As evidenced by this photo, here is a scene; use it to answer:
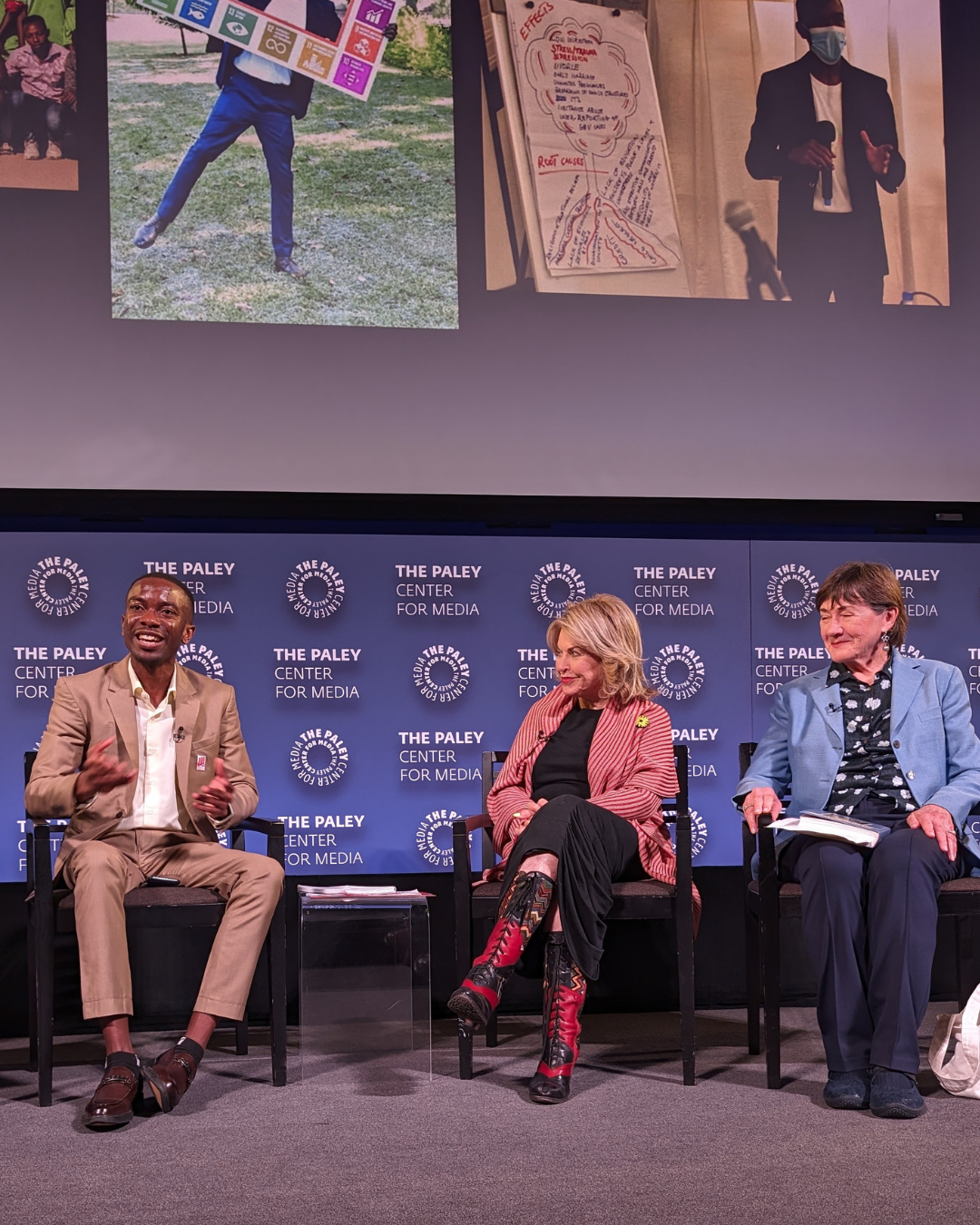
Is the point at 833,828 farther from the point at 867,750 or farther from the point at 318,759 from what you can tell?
the point at 318,759

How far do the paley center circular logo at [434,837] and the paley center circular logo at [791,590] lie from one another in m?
1.27

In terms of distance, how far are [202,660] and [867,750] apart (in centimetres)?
201

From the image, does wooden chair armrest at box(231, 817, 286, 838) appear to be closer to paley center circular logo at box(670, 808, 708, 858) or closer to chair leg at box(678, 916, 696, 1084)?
chair leg at box(678, 916, 696, 1084)

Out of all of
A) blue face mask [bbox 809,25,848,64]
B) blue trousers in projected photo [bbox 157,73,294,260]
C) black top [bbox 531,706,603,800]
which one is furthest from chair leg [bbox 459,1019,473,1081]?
blue face mask [bbox 809,25,848,64]

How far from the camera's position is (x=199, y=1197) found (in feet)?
7.48

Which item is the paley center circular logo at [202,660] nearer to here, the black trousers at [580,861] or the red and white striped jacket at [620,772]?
the red and white striped jacket at [620,772]

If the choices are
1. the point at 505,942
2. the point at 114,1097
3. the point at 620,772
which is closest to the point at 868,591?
the point at 620,772

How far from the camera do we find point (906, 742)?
3.31 m

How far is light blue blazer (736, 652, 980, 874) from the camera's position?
129 inches

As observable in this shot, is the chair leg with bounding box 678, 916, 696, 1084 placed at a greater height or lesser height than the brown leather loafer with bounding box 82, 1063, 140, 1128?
greater

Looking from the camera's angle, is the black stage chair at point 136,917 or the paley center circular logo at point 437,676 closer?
the black stage chair at point 136,917

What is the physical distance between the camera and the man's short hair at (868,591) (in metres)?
3.37

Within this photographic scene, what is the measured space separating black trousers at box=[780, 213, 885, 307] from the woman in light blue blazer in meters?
1.44

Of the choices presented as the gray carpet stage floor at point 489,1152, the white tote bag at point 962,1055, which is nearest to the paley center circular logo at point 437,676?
the gray carpet stage floor at point 489,1152
